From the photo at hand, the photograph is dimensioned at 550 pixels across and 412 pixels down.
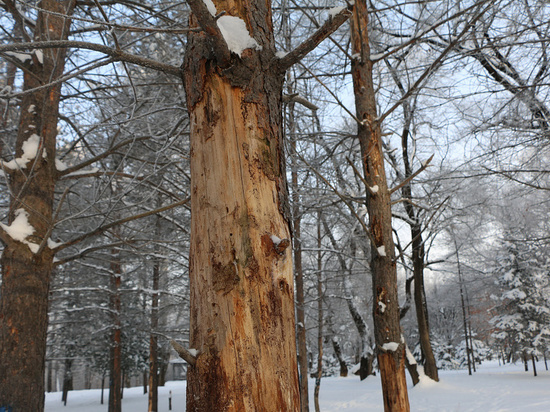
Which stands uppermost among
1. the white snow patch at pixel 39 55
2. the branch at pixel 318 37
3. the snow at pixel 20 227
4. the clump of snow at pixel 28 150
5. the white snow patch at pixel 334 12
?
the white snow patch at pixel 39 55


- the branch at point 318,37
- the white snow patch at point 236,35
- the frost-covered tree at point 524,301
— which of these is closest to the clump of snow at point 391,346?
the branch at point 318,37

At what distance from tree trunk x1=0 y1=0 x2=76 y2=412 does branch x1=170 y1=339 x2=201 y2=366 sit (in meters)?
2.62

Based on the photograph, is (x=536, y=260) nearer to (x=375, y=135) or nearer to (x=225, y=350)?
(x=375, y=135)

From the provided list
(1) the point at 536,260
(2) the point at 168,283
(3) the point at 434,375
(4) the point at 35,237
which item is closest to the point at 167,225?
(2) the point at 168,283

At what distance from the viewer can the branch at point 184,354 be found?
55.2 inches

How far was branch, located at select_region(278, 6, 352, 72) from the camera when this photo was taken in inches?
63.1

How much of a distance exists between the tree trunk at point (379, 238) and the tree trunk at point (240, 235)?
9.54ft

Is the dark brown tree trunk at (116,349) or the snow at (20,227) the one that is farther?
the dark brown tree trunk at (116,349)

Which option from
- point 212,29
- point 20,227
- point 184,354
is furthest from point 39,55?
point 184,354

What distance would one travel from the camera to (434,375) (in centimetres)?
1469

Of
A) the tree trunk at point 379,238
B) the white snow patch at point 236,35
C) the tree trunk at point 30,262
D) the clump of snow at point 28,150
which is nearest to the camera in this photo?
the white snow patch at point 236,35

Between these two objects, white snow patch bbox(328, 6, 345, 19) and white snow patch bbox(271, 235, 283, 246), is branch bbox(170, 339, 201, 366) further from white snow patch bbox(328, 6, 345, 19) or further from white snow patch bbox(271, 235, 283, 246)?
white snow patch bbox(328, 6, 345, 19)

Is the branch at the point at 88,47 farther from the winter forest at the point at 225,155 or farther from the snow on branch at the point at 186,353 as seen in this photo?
the snow on branch at the point at 186,353

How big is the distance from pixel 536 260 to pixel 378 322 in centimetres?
2073
